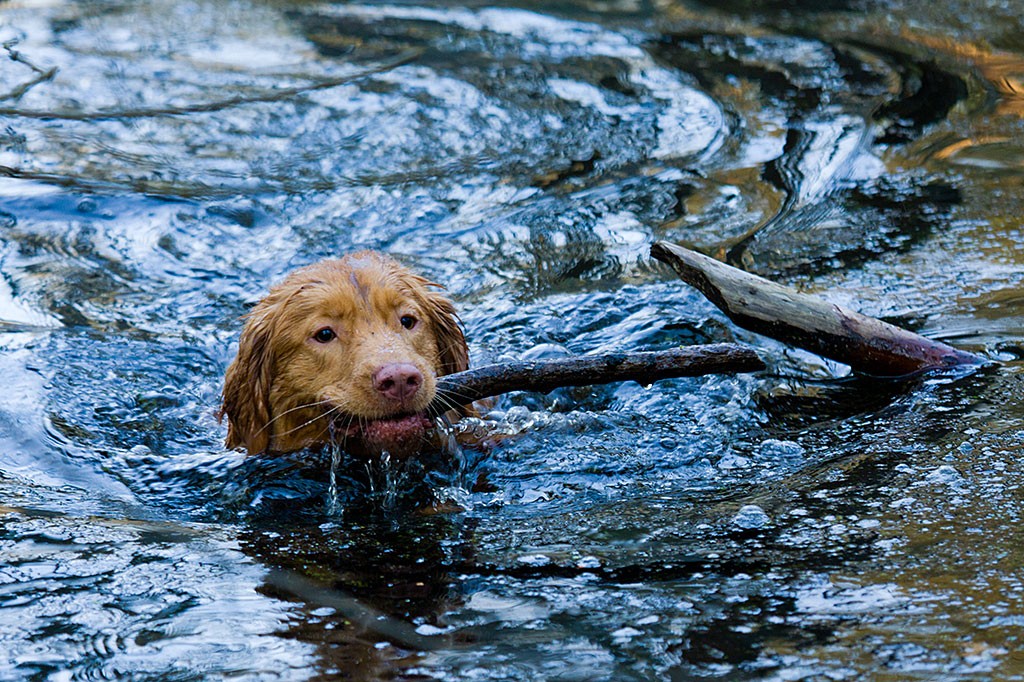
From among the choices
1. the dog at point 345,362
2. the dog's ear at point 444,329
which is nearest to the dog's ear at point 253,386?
the dog at point 345,362

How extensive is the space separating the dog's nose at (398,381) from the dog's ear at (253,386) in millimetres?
891

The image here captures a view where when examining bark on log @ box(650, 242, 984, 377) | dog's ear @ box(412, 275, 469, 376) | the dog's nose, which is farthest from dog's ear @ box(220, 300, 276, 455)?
bark on log @ box(650, 242, 984, 377)

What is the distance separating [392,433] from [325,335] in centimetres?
64

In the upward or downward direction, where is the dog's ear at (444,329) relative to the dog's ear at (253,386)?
upward

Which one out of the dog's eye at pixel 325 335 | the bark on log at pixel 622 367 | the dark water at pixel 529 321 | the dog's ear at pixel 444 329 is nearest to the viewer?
the dark water at pixel 529 321

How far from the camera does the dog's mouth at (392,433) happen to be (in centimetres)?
530

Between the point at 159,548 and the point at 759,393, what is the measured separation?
3.02 m

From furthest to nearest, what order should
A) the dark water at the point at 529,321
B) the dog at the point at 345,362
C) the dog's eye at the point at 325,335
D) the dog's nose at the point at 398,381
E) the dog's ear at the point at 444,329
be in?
1. the dog's ear at the point at 444,329
2. the dog's eye at the point at 325,335
3. the dog at the point at 345,362
4. the dog's nose at the point at 398,381
5. the dark water at the point at 529,321

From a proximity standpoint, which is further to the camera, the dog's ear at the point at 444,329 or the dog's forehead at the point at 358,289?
the dog's ear at the point at 444,329

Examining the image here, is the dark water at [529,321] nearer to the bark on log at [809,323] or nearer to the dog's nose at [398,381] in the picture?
the bark on log at [809,323]

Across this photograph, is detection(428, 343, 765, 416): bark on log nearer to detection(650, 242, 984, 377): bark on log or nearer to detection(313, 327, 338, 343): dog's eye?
detection(650, 242, 984, 377): bark on log

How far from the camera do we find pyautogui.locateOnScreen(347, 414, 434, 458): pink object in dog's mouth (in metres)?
5.30

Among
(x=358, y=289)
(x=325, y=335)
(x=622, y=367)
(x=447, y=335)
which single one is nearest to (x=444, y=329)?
(x=447, y=335)

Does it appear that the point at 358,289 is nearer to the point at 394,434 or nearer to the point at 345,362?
the point at 345,362
